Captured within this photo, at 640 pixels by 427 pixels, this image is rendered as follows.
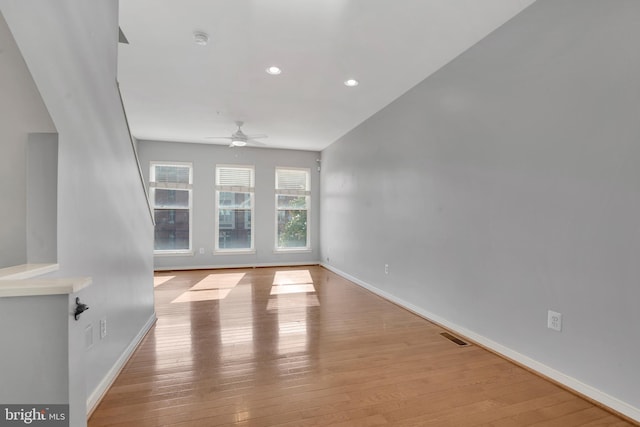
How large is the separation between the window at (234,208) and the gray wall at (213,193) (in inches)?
5.1

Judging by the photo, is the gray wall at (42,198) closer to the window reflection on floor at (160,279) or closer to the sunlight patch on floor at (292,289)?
the sunlight patch on floor at (292,289)

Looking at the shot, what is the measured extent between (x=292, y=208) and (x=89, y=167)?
17.6 feet

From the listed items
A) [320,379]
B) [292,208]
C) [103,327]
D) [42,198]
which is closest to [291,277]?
[292,208]

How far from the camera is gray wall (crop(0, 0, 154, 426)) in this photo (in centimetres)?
131

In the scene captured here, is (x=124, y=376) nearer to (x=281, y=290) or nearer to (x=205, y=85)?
(x=281, y=290)

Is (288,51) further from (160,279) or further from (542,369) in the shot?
(160,279)

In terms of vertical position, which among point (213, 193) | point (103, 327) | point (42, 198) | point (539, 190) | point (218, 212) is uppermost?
point (213, 193)

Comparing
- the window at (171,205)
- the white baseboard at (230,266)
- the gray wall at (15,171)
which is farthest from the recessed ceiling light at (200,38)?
the white baseboard at (230,266)

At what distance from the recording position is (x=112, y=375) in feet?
6.77

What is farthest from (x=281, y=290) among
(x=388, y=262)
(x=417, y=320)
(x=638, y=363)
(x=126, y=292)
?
(x=638, y=363)

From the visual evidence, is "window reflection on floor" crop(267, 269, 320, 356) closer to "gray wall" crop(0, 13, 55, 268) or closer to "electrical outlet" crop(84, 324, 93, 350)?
"electrical outlet" crop(84, 324, 93, 350)

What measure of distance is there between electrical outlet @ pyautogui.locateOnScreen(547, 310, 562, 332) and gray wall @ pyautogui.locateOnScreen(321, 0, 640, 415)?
4 cm

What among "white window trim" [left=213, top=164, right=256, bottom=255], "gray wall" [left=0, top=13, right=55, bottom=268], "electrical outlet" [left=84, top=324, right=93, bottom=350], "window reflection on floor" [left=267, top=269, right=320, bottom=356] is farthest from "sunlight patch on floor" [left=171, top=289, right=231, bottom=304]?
A: "gray wall" [left=0, top=13, right=55, bottom=268]

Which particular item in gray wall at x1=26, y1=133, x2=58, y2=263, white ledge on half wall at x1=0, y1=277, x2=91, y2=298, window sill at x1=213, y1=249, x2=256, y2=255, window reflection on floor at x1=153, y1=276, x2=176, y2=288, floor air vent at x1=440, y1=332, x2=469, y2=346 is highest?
gray wall at x1=26, y1=133, x2=58, y2=263
